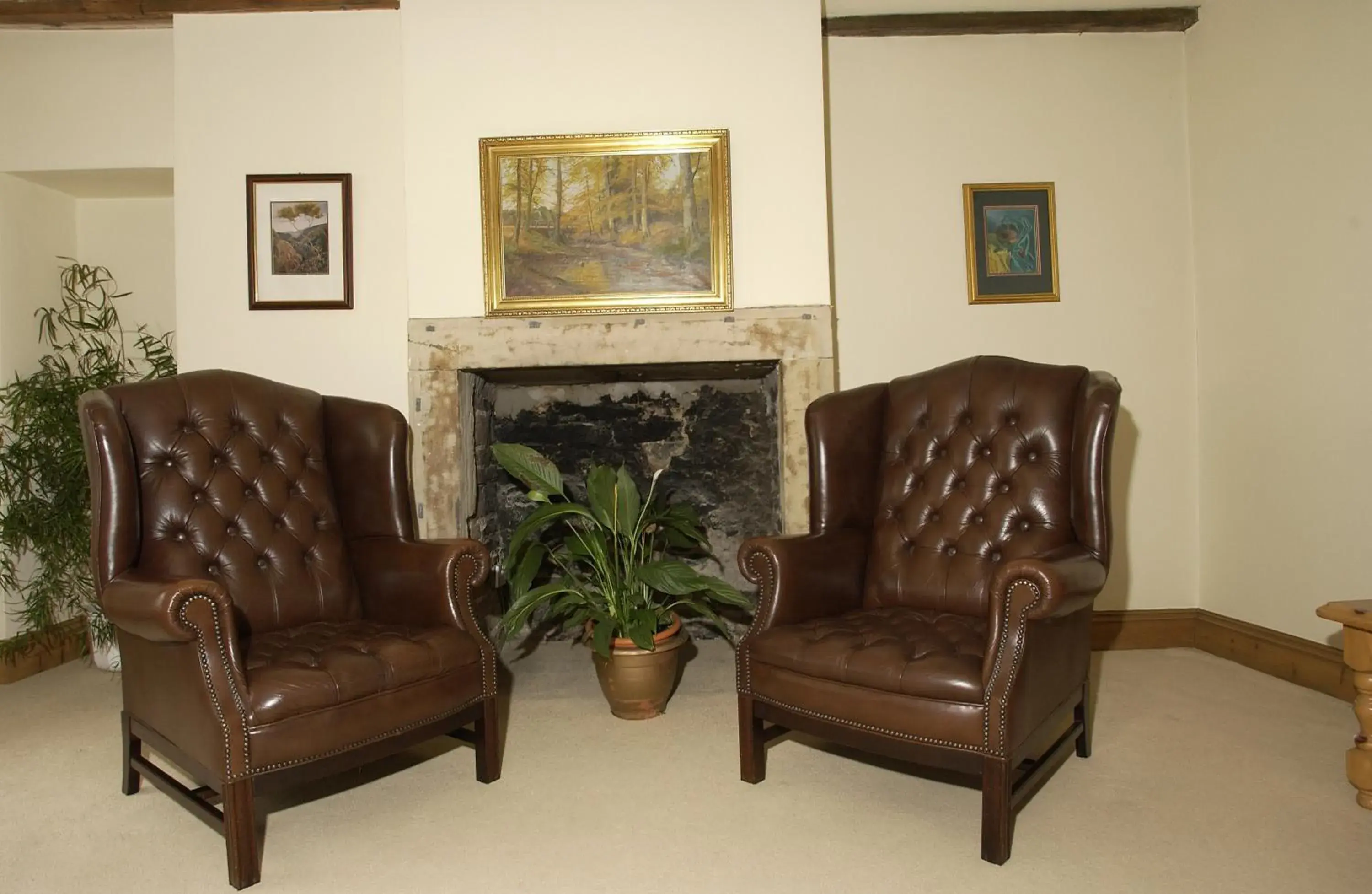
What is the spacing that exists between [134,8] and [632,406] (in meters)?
2.47

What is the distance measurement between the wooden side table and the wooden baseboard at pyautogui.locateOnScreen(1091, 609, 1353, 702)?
881 mm

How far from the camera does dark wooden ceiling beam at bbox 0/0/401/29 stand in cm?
359

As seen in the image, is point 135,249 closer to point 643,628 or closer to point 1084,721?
point 643,628

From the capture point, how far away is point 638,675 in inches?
124

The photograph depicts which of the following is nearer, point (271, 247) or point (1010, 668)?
point (1010, 668)

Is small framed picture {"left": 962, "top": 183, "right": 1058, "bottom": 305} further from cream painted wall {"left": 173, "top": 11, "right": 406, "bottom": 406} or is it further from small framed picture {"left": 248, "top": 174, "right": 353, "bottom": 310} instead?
small framed picture {"left": 248, "top": 174, "right": 353, "bottom": 310}

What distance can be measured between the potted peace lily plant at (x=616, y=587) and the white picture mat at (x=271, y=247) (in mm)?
1032

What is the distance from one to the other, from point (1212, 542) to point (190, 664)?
369cm

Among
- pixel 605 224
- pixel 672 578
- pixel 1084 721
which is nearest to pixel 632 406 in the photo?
pixel 605 224

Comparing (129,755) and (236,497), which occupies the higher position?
(236,497)

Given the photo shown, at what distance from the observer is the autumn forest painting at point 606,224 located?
347 centimetres

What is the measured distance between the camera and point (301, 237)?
3631 mm

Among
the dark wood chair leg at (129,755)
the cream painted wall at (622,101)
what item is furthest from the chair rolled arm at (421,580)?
the cream painted wall at (622,101)

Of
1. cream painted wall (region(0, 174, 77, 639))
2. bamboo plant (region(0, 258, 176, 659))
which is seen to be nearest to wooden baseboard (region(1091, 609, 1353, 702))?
bamboo plant (region(0, 258, 176, 659))
